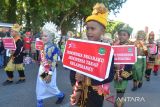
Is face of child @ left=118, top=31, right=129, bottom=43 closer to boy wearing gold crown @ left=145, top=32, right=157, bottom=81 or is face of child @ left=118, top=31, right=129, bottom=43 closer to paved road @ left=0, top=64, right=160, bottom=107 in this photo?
paved road @ left=0, top=64, right=160, bottom=107

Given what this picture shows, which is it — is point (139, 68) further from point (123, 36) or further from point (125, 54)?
point (125, 54)

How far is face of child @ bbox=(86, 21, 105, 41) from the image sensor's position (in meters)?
4.37

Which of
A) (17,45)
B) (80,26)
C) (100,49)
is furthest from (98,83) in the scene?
(80,26)

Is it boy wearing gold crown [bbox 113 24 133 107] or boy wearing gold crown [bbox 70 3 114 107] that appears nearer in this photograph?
boy wearing gold crown [bbox 70 3 114 107]

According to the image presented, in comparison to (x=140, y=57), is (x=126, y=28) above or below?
above

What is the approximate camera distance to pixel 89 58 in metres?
4.09

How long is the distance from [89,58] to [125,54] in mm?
3071

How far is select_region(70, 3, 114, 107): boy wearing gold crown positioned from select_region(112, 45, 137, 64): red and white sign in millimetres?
2659

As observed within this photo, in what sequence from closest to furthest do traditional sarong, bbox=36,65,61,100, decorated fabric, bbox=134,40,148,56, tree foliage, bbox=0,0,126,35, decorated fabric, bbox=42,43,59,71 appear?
1. decorated fabric, bbox=42,43,59,71
2. traditional sarong, bbox=36,65,61,100
3. decorated fabric, bbox=134,40,148,56
4. tree foliage, bbox=0,0,126,35

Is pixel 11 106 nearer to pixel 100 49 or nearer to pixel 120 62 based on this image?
pixel 120 62

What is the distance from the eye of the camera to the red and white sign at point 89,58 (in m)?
3.92

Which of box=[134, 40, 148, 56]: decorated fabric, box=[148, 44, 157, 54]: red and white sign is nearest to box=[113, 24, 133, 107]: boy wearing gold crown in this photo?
box=[134, 40, 148, 56]: decorated fabric

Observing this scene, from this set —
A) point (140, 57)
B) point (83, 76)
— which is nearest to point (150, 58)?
point (140, 57)

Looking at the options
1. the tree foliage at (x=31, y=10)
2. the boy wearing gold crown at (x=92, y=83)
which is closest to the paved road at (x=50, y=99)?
the boy wearing gold crown at (x=92, y=83)
